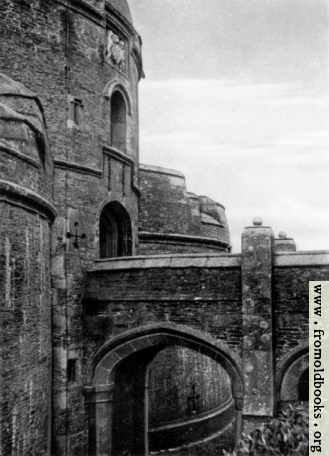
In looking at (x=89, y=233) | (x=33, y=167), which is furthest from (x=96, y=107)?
(x=33, y=167)

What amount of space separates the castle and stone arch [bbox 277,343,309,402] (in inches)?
0.9

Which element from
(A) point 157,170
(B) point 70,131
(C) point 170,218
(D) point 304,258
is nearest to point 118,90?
(B) point 70,131

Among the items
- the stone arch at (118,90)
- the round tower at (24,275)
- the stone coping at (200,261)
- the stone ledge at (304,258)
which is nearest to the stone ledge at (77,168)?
the round tower at (24,275)

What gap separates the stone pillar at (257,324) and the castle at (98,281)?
2 cm

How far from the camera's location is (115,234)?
647 inches

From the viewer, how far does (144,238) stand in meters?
19.3

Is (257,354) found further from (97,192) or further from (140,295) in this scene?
(97,192)

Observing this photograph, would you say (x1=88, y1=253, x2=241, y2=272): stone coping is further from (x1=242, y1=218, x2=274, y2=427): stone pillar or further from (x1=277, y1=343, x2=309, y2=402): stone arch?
(x1=277, y1=343, x2=309, y2=402): stone arch

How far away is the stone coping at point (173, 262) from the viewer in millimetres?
12578

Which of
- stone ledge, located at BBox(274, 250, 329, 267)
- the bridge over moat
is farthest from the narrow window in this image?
stone ledge, located at BBox(274, 250, 329, 267)

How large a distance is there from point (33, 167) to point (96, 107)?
4.05 m

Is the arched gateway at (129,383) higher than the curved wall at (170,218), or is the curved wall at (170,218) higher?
the curved wall at (170,218)

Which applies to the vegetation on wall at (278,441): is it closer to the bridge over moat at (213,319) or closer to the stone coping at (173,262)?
the bridge over moat at (213,319)

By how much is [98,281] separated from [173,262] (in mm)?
1936
